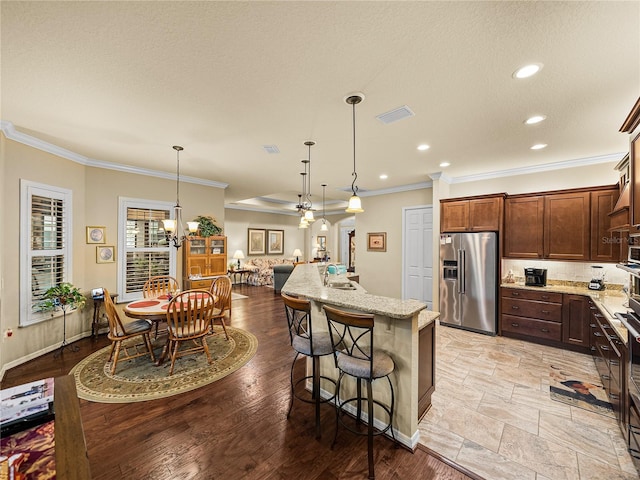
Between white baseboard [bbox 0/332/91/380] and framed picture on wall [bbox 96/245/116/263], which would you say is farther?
framed picture on wall [bbox 96/245/116/263]

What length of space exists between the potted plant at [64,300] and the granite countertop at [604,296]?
6.05 meters

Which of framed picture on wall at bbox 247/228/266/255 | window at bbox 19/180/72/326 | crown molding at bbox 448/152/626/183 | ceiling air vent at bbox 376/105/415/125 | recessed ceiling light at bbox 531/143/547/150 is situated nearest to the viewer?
ceiling air vent at bbox 376/105/415/125

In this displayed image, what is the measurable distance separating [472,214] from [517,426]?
10.7 feet

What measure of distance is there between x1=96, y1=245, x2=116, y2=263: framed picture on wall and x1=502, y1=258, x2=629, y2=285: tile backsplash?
22.3 ft

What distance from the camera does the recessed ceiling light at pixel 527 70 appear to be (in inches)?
77.3

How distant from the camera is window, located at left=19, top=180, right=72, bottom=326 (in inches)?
131

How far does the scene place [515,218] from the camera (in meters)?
4.38

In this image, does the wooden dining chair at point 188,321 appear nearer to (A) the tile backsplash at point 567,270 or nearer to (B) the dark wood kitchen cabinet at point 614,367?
(B) the dark wood kitchen cabinet at point 614,367

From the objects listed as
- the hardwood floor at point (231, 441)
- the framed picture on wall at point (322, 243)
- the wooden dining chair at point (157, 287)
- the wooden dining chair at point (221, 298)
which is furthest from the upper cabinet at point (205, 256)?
the framed picture on wall at point (322, 243)

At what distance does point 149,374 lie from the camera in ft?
10.2

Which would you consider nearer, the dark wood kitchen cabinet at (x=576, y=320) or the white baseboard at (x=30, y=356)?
the white baseboard at (x=30, y=356)

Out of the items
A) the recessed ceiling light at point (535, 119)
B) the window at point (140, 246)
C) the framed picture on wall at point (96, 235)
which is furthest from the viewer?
the window at point (140, 246)

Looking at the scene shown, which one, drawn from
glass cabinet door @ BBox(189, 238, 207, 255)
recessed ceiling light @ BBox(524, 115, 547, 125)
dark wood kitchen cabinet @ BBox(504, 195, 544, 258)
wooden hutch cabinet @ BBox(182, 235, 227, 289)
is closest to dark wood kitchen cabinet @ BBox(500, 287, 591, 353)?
dark wood kitchen cabinet @ BBox(504, 195, 544, 258)

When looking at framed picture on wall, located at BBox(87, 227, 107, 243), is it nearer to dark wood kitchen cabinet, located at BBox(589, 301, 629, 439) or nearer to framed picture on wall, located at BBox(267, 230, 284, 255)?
dark wood kitchen cabinet, located at BBox(589, 301, 629, 439)
